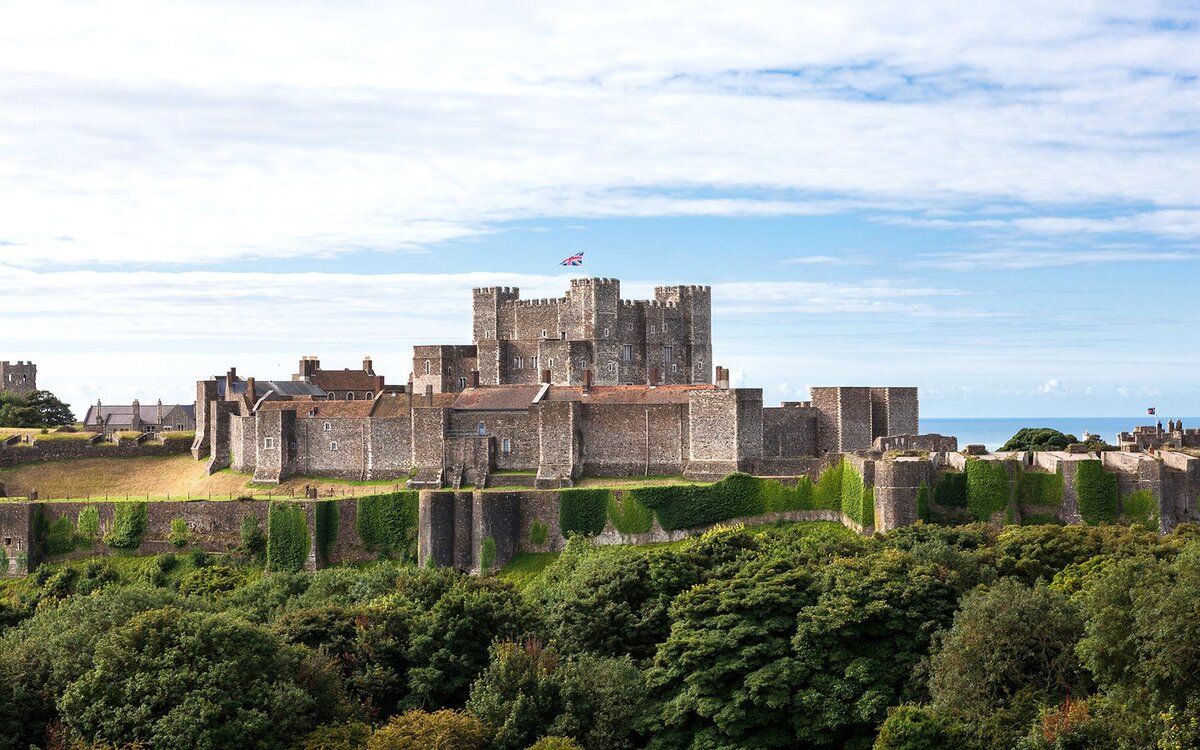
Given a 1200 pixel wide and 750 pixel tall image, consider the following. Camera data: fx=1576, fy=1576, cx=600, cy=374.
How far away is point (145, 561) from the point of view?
63.4 metres

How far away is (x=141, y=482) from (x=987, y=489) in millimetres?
39392

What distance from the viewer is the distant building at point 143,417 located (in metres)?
101

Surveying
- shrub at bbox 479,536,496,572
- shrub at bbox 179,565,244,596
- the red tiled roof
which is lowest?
shrub at bbox 179,565,244,596

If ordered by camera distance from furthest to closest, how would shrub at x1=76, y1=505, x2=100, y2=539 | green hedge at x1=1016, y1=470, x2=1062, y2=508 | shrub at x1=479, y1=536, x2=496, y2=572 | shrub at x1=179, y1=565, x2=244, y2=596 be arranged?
shrub at x1=76, y1=505, x2=100, y2=539 < shrub at x1=479, y1=536, x2=496, y2=572 < shrub at x1=179, y1=565, x2=244, y2=596 < green hedge at x1=1016, y1=470, x2=1062, y2=508

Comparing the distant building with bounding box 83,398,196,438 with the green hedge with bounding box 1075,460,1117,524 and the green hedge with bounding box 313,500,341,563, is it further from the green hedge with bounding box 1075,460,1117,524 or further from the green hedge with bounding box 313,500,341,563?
the green hedge with bounding box 1075,460,1117,524

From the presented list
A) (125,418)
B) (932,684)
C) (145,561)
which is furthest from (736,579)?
(125,418)

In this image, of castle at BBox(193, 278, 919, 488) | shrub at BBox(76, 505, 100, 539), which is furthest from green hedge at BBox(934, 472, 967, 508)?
shrub at BBox(76, 505, 100, 539)

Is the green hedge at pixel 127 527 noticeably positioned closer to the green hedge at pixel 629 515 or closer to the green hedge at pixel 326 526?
the green hedge at pixel 326 526

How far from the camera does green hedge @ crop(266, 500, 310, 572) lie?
2429 inches

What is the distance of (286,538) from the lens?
203ft

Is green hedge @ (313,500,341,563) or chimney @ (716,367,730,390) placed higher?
chimney @ (716,367,730,390)

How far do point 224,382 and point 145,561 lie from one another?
20038mm

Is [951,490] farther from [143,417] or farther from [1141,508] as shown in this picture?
[143,417]

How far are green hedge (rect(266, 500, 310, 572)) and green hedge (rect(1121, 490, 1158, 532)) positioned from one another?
30783mm
